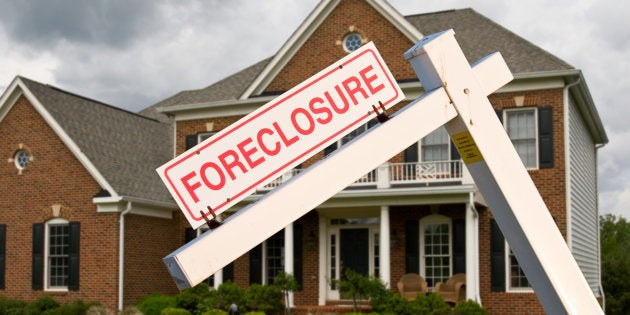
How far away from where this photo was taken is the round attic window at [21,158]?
22672mm

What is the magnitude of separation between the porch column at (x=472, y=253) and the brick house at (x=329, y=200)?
1.4 inches

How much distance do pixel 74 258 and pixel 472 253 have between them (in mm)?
10292

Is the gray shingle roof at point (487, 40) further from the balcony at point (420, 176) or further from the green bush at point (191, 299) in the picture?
the green bush at point (191, 299)

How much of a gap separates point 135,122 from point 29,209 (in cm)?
487

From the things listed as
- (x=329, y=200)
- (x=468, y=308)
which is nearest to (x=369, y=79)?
(x=468, y=308)

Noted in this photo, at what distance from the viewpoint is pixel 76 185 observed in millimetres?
21750

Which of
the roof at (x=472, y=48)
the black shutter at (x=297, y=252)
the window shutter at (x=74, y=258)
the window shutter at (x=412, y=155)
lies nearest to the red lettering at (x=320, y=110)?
the roof at (x=472, y=48)

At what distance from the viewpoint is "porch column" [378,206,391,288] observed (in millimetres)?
19062

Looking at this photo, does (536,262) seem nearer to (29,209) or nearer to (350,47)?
(350,47)

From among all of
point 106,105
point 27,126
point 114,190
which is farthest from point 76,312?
point 106,105

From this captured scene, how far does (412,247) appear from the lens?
20422 mm

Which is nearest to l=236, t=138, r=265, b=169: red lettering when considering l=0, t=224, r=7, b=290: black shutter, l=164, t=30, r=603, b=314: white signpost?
l=164, t=30, r=603, b=314: white signpost

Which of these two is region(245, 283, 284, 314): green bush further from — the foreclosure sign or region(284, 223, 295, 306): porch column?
the foreclosure sign

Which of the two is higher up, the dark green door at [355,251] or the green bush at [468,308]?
the dark green door at [355,251]
